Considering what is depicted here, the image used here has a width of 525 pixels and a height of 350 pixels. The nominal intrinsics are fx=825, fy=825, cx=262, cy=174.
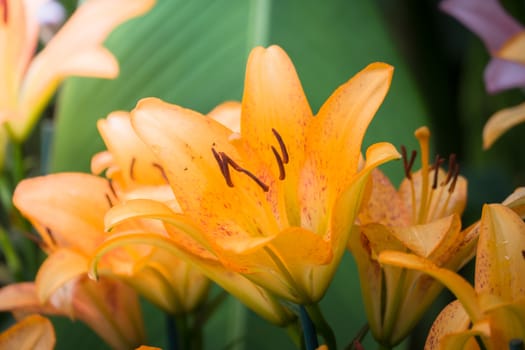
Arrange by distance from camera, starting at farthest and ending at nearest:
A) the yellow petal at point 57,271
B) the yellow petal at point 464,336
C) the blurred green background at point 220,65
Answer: the blurred green background at point 220,65 < the yellow petal at point 57,271 < the yellow petal at point 464,336

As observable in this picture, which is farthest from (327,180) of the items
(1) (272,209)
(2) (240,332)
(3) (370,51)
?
(3) (370,51)

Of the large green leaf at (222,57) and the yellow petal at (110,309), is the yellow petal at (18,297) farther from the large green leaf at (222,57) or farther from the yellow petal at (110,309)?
the large green leaf at (222,57)

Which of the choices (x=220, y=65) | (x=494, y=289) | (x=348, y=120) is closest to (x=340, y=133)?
(x=348, y=120)

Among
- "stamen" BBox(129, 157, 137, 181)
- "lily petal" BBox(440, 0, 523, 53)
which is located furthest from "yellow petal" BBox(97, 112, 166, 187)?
"lily petal" BBox(440, 0, 523, 53)

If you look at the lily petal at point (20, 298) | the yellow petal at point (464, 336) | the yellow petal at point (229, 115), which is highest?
the yellow petal at point (229, 115)

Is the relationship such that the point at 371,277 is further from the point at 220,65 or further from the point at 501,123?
the point at 220,65

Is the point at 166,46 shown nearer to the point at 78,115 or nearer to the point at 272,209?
the point at 78,115

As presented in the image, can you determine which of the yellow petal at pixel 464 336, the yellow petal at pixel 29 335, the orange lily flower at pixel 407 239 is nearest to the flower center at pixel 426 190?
the orange lily flower at pixel 407 239
